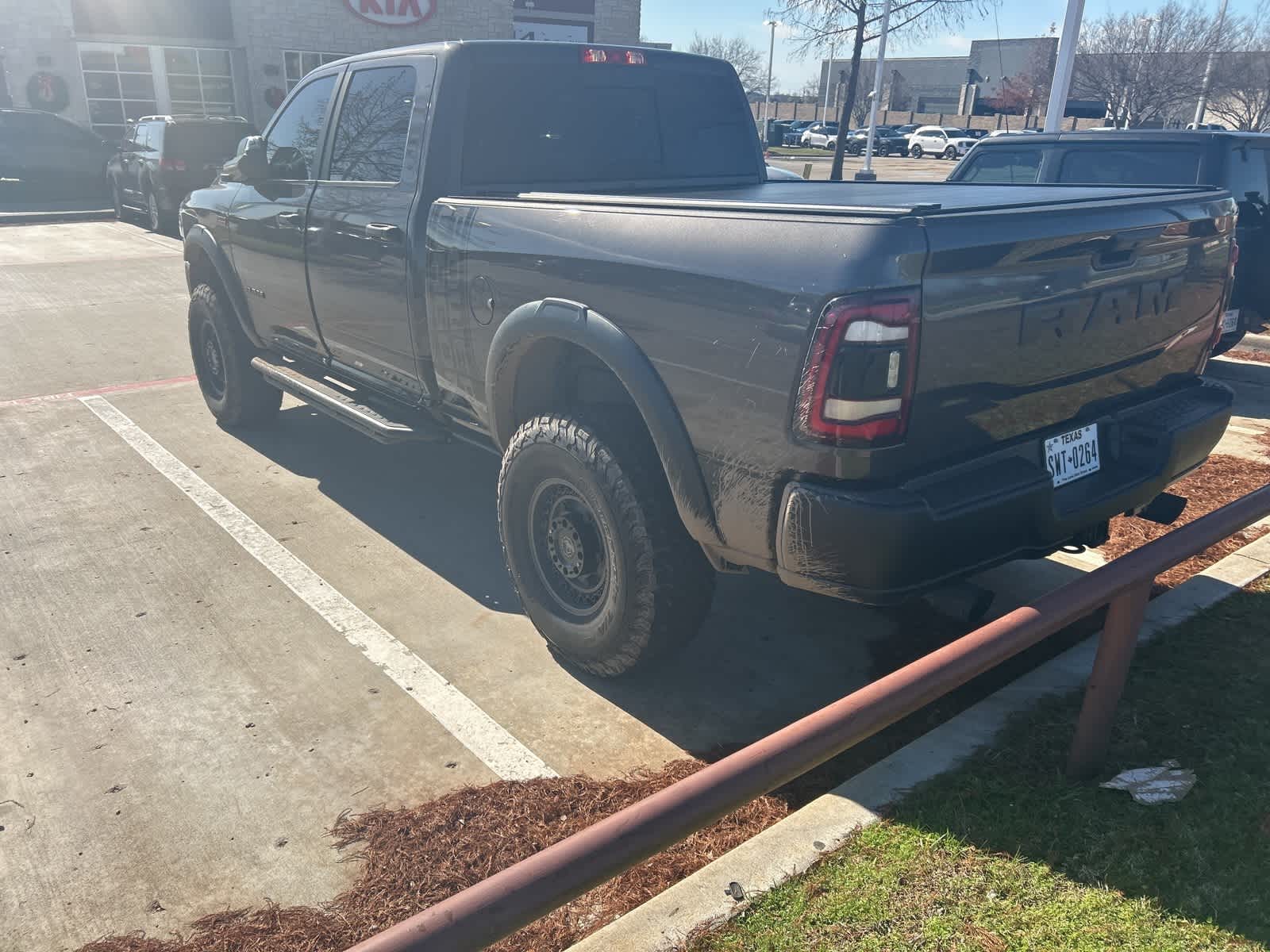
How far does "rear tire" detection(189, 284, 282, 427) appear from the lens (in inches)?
244

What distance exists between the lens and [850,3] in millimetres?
18219

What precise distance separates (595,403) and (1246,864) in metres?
2.35

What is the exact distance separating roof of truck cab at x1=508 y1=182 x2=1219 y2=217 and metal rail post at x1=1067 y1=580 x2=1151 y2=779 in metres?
1.15

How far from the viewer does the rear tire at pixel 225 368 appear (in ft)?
20.3

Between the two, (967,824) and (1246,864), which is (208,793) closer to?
(967,824)

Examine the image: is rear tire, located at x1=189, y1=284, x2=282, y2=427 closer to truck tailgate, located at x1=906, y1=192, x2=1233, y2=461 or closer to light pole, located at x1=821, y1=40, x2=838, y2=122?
truck tailgate, located at x1=906, y1=192, x2=1233, y2=461

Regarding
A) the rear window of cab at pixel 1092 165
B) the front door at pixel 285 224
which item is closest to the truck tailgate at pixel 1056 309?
the rear window of cab at pixel 1092 165

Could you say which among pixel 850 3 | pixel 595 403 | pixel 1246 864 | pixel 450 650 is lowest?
pixel 450 650

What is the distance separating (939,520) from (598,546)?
4.32ft

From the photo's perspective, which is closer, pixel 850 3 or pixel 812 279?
pixel 812 279

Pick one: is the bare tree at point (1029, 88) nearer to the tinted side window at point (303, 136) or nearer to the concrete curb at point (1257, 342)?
the concrete curb at point (1257, 342)

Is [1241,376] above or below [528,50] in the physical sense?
below

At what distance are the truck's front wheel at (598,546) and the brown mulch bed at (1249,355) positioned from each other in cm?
717

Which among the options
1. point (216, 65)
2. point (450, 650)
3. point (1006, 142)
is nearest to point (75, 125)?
point (216, 65)
